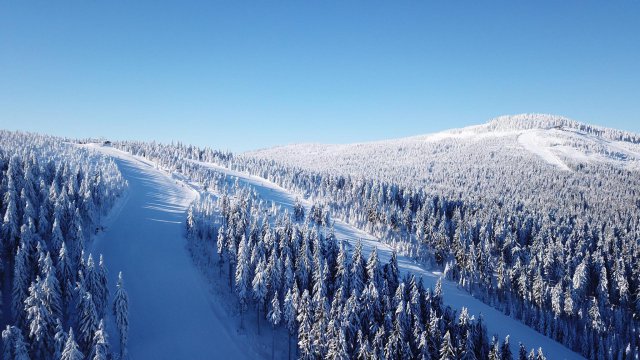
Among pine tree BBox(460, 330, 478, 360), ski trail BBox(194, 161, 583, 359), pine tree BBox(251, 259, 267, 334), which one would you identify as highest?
pine tree BBox(251, 259, 267, 334)

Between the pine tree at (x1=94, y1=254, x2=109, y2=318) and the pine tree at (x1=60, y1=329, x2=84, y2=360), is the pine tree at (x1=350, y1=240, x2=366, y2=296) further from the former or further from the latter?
the pine tree at (x1=60, y1=329, x2=84, y2=360)

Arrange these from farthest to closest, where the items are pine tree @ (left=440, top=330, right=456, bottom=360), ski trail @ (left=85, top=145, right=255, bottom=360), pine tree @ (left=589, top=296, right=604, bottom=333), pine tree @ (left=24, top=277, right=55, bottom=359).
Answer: pine tree @ (left=589, top=296, right=604, bottom=333), ski trail @ (left=85, top=145, right=255, bottom=360), pine tree @ (left=440, top=330, right=456, bottom=360), pine tree @ (left=24, top=277, right=55, bottom=359)

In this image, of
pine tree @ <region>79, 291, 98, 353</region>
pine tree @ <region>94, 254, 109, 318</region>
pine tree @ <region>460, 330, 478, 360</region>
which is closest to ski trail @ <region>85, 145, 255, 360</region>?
pine tree @ <region>94, 254, 109, 318</region>

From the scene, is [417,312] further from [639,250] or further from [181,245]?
[639,250]

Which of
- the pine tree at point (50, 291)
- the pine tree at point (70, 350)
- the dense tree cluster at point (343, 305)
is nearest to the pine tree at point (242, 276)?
the dense tree cluster at point (343, 305)

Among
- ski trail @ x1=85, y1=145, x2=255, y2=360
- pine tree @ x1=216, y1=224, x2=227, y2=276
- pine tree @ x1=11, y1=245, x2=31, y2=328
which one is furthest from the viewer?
pine tree @ x1=216, y1=224, x2=227, y2=276

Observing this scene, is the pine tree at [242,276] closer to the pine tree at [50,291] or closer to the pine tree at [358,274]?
the pine tree at [358,274]

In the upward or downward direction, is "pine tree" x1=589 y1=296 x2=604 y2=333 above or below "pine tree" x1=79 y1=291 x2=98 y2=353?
below
